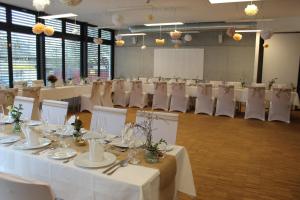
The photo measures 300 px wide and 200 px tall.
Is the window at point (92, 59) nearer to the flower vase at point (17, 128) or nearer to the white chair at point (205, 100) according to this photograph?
the white chair at point (205, 100)

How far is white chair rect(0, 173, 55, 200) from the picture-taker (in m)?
1.34

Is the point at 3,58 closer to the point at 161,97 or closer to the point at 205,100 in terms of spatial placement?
the point at 161,97

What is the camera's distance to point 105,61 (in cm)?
1237

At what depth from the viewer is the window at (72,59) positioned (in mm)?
9898

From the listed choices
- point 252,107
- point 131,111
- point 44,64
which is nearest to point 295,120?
point 252,107

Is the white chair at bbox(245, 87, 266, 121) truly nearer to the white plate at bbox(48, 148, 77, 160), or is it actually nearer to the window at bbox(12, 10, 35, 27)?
the white plate at bbox(48, 148, 77, 160)

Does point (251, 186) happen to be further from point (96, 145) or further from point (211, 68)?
point (211, 68)

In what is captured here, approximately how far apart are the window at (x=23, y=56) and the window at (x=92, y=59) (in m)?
2.89

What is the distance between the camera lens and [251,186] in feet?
10.7

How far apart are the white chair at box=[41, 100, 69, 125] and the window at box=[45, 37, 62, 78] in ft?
19.3

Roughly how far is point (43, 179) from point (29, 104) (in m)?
1.97

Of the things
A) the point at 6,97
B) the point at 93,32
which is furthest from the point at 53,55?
the point at 6,97

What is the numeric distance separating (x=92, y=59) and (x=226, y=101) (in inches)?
244

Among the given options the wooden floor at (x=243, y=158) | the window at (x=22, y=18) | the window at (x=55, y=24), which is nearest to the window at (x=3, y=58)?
the window at (x=22, y=18)
